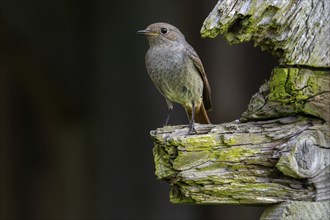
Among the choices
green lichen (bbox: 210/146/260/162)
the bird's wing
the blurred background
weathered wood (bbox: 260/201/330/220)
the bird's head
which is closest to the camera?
weathered wood (bbox: 260/201/330/220)

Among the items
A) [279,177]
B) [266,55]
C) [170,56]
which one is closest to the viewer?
[279,177]

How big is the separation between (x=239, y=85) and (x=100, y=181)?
127cm

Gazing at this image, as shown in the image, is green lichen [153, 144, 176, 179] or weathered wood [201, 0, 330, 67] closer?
weathered wood [201, 0, 330, 67]

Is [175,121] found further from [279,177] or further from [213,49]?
[279,177]

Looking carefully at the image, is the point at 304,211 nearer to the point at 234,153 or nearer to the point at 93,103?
the point at 234,153

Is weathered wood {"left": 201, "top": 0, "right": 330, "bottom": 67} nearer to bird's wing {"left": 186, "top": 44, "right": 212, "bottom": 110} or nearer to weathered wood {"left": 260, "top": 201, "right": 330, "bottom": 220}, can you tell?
weathered wood {"left": 260, "top": 201, "right": 330, "bottom": 220}

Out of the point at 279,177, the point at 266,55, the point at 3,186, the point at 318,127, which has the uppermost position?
the point at 266,55

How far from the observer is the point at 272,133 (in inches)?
100

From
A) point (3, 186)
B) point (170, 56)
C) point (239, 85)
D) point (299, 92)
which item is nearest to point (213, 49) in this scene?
point (239, 85)

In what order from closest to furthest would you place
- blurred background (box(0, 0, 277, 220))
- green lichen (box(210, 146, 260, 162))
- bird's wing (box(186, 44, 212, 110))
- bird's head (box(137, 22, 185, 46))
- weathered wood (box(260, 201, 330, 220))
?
weathered wood (box(260, 201, 330, 220)) → green lichen (box(210, 146, 260, 162)) → bird's wing (box(186, 44, 212, 110)) → bird's head (box(137, 22, 185, 46)) → blurred background (box(0, 0, 277, 220))

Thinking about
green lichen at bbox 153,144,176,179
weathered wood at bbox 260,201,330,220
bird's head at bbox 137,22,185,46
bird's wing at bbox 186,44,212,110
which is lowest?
weathered wood at bbox 260,201,330,220

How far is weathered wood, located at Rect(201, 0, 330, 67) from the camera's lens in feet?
8.20

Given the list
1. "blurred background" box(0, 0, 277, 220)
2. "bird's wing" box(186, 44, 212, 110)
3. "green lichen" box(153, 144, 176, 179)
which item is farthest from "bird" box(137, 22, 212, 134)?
"green lichen" box(153, 144, 176, 179)

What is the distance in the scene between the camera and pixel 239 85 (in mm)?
4949
